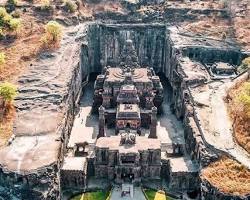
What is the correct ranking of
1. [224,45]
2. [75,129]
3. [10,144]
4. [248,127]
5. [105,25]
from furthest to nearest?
[105,25]
[224,45]
[75,129]
[248,127]
[10,144]

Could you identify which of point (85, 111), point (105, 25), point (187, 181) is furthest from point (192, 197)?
point (105, 25)

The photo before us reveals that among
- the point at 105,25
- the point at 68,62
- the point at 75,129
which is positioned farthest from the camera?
the point at 105,25

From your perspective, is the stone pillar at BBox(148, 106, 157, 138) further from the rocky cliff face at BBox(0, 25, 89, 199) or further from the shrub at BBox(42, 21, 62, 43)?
the shrub at BBox(42, 21, 62, 43)

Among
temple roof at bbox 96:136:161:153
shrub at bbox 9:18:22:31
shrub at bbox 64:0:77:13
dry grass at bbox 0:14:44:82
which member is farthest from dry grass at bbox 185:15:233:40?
temple roof at bbox 96:136:161:153

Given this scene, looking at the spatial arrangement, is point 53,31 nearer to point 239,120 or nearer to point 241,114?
point 241,114

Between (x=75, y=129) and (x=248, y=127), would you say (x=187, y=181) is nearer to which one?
(x=248, y=127)

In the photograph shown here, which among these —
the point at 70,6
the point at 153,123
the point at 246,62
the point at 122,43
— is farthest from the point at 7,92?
the point at 246,62
